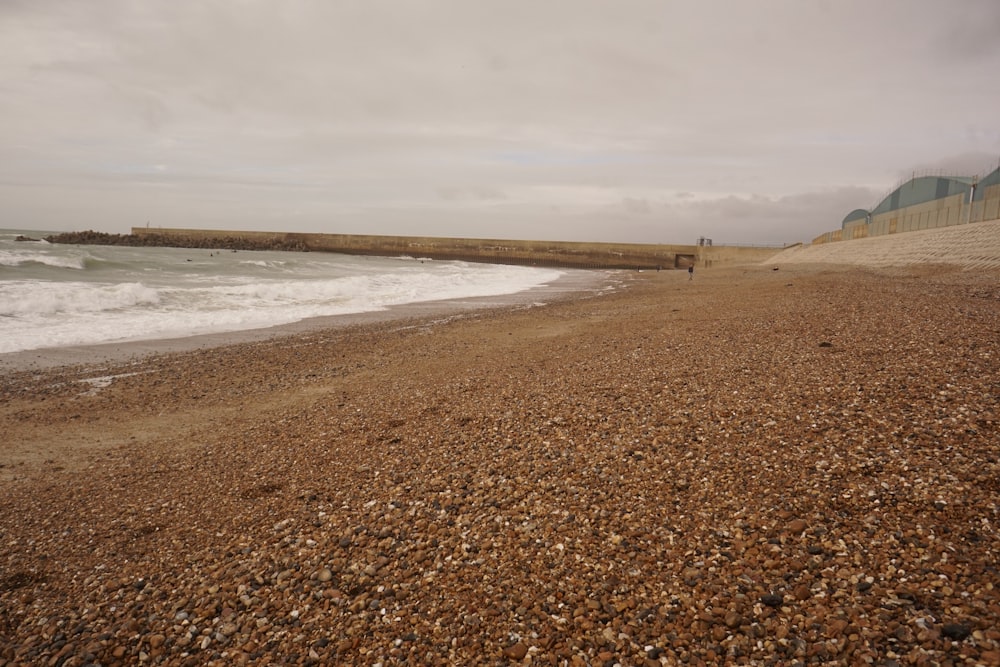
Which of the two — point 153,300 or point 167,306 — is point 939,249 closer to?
point 167,306

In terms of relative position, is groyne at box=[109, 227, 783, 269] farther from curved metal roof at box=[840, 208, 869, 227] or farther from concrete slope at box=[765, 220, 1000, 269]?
concrete slope at box=[765, 220, 1000, 269]

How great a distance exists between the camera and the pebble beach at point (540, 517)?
265 centimetres

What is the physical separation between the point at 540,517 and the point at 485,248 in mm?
68556

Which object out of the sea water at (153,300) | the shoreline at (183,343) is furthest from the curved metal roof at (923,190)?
the shoreline at (183,343)

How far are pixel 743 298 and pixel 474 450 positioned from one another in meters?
11.8

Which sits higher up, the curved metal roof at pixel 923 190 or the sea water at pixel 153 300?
the curved metal roof at pixel 923 190

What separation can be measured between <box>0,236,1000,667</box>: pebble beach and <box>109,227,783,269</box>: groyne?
185 feet

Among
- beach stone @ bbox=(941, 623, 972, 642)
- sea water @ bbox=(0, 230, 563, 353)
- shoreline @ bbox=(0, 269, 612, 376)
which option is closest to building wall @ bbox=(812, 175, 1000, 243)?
sea water @ bbox=(0, 230, 563, 353)

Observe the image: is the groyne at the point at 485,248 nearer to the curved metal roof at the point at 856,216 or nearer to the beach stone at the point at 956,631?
the curved metal roof at the point at 856,216

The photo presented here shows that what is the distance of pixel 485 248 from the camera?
233 feet

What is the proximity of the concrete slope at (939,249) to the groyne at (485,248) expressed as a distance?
2720cm

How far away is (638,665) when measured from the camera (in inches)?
96.2

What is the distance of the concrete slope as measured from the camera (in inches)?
707

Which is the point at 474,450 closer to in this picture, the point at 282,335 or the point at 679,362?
the point at 679,362
